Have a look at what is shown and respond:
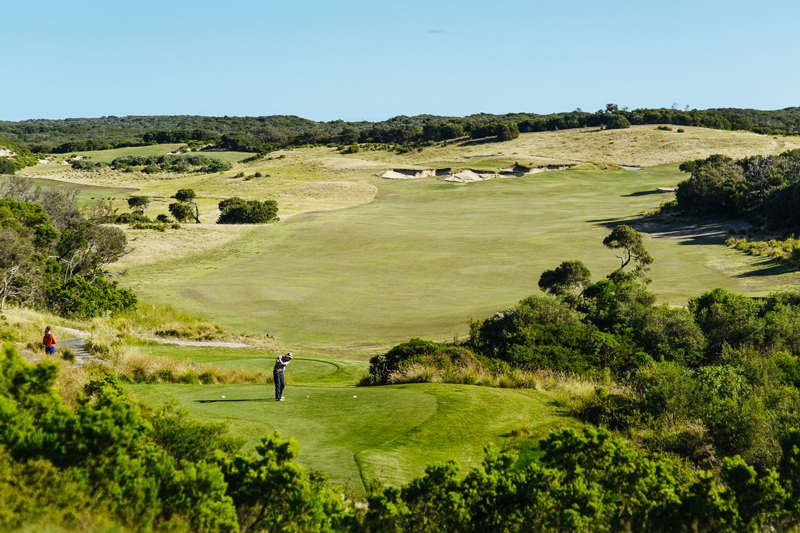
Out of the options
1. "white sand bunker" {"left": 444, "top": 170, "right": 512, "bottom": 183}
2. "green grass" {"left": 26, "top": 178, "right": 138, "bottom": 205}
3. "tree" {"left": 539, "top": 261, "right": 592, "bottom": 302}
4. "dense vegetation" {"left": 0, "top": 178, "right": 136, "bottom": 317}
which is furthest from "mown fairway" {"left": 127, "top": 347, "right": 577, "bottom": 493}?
"white sand bunker" {"left": 444, "top": 170, "right": 512, "bottom": 183}

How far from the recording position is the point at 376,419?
12742mm

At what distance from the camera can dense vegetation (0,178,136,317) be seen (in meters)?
30.4

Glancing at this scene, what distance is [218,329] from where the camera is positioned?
105 feet

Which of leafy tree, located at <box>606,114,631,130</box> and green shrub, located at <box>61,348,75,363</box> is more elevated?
leafy tree, located at <box>606,114,631,130</box>

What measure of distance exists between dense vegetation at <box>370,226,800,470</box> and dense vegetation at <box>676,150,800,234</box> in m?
35.8

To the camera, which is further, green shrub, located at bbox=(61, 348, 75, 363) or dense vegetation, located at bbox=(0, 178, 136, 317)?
dense vegetation, located at bbox=(0, 178, 136, 317)

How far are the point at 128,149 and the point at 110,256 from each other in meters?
122

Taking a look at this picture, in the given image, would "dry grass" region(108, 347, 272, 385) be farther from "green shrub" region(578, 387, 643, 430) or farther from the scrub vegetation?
"green shrub" region(578, 387, 643, 430)

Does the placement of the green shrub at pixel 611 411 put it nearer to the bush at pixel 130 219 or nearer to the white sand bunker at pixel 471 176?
the bush at pixel 130 219

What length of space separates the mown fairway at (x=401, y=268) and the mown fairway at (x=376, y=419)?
1634 cm

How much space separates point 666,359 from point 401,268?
30.1 meters

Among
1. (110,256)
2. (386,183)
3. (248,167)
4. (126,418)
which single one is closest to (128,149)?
(248,167)

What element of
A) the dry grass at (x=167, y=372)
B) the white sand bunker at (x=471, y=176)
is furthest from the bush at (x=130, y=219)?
the dry grass at (x=167, y=372)

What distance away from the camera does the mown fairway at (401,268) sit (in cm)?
3731
